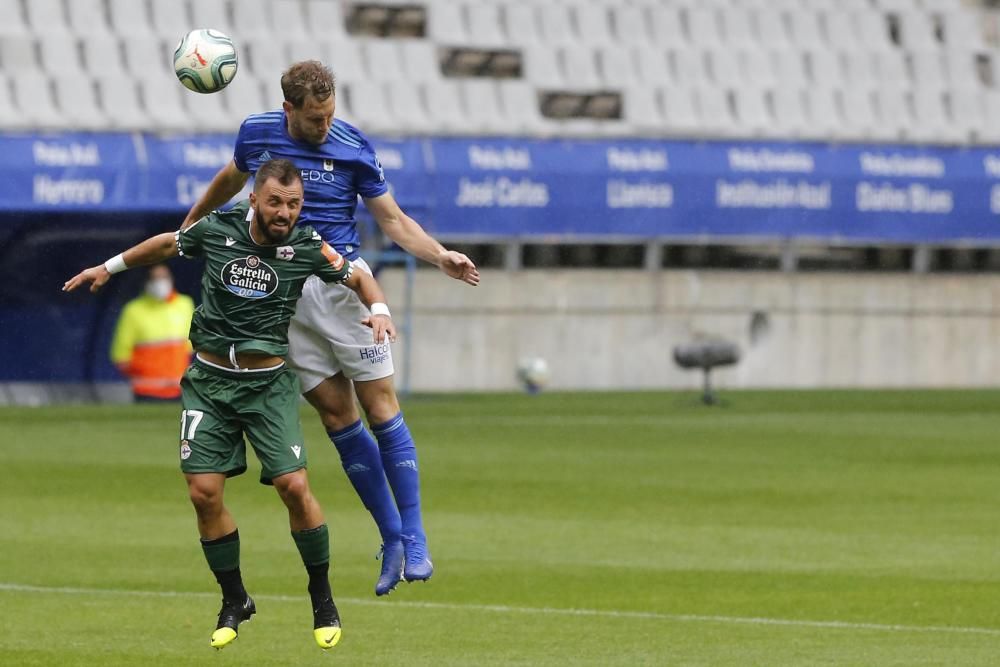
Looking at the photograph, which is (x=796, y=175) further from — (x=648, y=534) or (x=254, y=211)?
(x=254, y=211)

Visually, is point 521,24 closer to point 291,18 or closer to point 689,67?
point 689,67

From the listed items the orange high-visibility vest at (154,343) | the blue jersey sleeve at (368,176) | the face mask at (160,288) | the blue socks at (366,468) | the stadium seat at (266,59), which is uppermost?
the blue jersey sleeve at (368,176)

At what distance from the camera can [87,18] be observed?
2692 cm

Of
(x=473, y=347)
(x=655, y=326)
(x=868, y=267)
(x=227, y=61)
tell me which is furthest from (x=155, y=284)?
(x=227, y=61)

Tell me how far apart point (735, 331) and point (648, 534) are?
15.6 m

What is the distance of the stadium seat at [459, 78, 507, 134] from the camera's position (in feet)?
93.5

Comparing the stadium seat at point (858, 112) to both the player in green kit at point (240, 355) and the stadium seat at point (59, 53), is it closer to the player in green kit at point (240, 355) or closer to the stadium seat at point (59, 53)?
the stadium seat at point (59, 53)

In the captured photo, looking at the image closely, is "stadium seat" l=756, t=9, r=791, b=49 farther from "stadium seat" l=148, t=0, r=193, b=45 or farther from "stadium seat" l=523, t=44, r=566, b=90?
"stadium seat" l=148, t=0, r=193, b=45

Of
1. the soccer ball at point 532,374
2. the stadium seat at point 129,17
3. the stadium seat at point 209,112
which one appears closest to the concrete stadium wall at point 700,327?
the soccer ball at point 532,374

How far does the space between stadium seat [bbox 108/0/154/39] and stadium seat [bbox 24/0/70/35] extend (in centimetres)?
61

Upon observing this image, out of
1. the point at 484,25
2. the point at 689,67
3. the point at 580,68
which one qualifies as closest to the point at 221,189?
the point at 484,25

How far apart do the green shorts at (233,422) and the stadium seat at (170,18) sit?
19298mm

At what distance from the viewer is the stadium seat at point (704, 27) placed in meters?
31.1

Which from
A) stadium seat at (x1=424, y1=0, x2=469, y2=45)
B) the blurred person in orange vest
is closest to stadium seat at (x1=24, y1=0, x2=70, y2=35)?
the blurred person in orange vest
